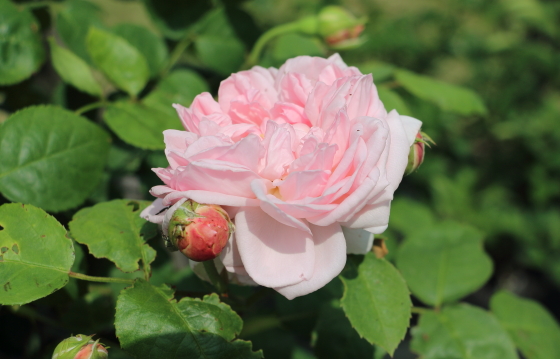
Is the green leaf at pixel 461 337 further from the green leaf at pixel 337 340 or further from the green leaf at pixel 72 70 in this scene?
the green leaf at pixel 72 70

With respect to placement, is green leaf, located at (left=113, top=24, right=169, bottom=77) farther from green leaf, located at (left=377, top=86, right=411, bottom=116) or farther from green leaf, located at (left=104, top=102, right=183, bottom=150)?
green leaf, located at (left=377, top=86, right=411, bottom=116)

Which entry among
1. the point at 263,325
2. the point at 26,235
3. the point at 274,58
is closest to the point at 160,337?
the point at 26,235

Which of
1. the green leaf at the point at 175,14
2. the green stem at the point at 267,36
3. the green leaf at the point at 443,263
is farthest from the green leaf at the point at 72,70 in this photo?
the green leaf at the point at 443,263

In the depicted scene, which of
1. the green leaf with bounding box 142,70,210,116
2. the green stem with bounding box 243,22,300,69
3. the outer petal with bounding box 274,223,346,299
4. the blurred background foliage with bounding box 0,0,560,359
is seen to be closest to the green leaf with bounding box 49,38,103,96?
the blurred background foliage with bounding box 0,0,560,359

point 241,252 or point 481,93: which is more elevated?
point 241,252

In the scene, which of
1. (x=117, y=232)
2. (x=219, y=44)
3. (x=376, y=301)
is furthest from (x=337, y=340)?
(x=219, y=44)

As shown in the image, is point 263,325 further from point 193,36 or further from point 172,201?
point 193,36

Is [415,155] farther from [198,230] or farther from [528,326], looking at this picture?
[528,326]
